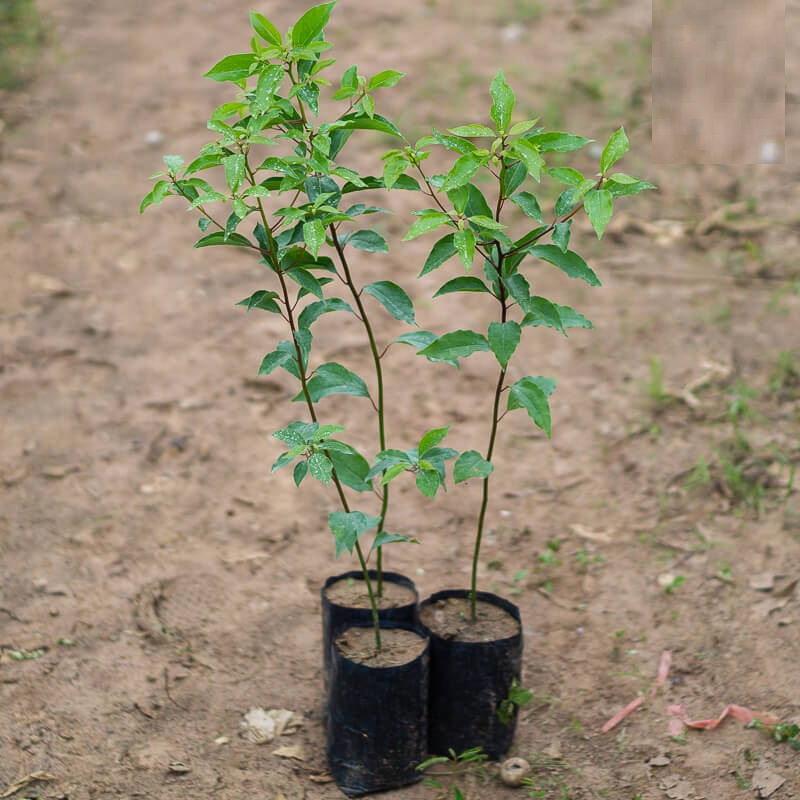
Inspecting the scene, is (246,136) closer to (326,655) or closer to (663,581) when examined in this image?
(326,655)

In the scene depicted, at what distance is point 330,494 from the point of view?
3094 mm

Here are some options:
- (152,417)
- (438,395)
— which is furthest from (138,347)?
(438,395)

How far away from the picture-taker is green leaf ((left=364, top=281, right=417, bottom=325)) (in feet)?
6.19

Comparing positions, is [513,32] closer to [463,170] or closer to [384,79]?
[384,79]

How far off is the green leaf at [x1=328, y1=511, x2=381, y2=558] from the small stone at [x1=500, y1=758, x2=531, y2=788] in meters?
0.64

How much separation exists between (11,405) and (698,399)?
2.46m

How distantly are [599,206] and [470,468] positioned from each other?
0.57 meters

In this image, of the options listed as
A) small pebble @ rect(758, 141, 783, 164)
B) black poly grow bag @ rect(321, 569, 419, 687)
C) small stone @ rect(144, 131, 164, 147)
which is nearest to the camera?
black poly grow bag @ rect(321, 569, 419, 687)

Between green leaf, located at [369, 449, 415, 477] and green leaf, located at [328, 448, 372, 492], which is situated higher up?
green leaf, located at [369, 449, 415, 477]

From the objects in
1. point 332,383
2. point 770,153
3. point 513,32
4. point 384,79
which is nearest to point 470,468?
point 332,383

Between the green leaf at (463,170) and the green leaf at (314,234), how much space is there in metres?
0.23

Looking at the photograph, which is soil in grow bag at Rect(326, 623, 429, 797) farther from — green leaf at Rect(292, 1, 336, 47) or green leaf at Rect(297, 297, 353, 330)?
green leaf at Rect(292, 1, 336, 47)

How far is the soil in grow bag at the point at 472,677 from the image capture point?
204 centimetres

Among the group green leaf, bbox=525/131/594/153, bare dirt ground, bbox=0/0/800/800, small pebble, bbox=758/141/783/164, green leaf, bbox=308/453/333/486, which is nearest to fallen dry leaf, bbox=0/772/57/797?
bare dirt ground, bbox=0/0/800/800
